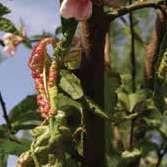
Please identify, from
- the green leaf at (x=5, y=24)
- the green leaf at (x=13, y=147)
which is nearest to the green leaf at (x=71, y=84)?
Answer: the green leaf at (x=13, y=147)

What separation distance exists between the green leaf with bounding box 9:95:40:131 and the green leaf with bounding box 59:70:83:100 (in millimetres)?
360

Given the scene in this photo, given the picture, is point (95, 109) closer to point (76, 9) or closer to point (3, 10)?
point (76, 9)

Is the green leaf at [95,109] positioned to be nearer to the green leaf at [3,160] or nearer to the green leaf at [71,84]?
the green leaf at [71,84]

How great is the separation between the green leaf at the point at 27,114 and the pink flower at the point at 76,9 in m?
0.47

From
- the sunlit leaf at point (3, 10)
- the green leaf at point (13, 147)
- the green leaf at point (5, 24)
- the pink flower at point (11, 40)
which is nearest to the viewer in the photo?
the green leaf at point (13, 147)

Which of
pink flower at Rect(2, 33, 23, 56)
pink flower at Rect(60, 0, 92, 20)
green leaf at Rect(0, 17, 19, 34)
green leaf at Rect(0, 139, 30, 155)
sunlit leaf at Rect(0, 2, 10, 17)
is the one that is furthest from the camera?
pink flower at Rect(2, 33, 23, 56)

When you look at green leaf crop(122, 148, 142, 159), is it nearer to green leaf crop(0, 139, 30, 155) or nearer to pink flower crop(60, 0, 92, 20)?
green leaf crop(0, 139, 30, 155)

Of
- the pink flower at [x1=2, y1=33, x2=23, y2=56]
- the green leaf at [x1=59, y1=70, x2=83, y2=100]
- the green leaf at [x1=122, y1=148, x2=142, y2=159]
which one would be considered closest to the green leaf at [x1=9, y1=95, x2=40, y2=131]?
the green leaf at [x1=122, y1=148, x2=142, y2=159]

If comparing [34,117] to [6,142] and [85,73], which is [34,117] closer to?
[6,142]

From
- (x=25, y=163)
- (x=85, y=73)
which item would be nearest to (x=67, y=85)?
(x=85, y=73)

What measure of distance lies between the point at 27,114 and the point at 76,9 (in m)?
0.55

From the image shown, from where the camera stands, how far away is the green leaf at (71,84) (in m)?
0.89

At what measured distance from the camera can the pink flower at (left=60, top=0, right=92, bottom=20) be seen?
0.80m

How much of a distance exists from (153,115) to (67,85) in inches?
29.6
